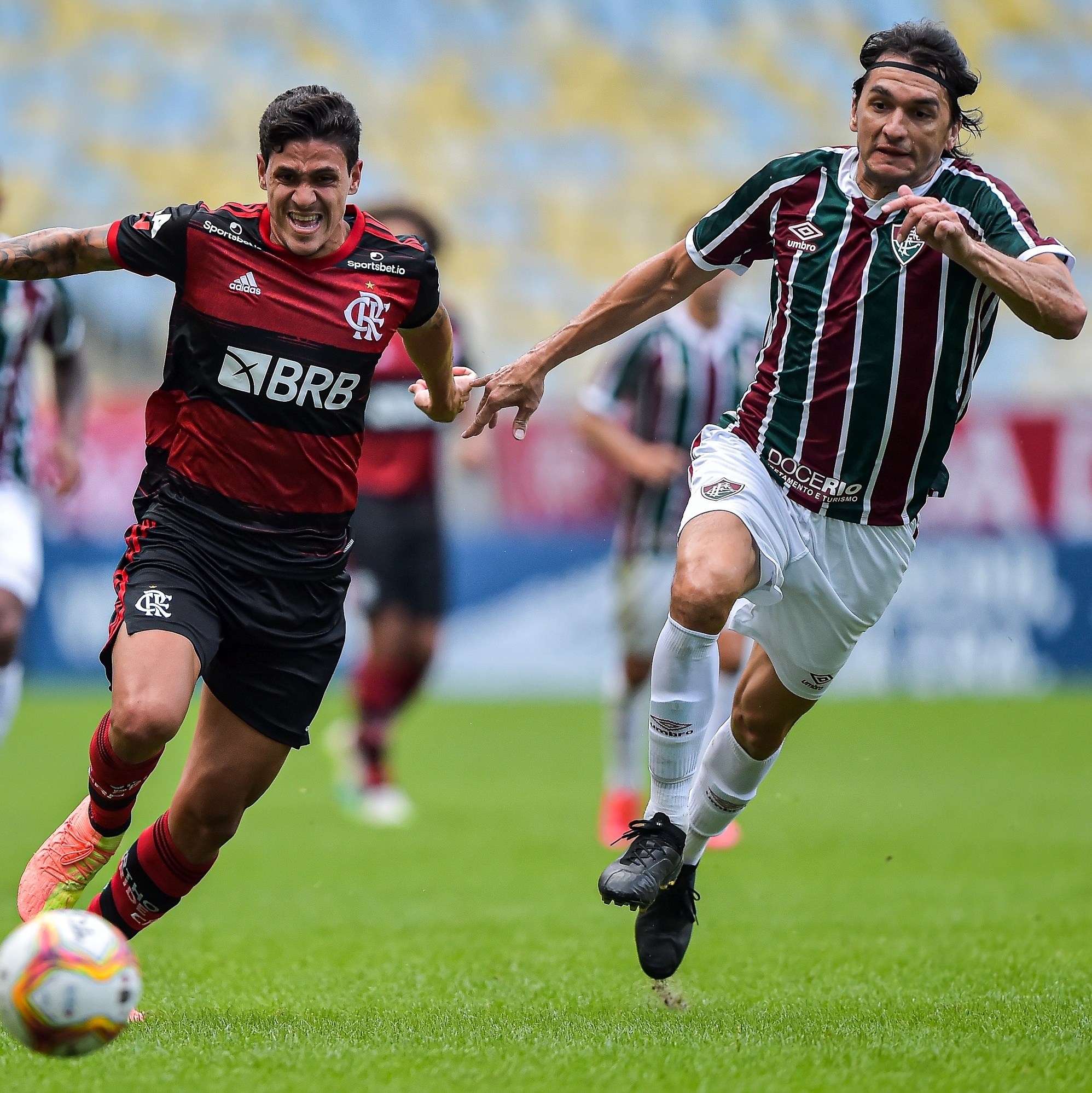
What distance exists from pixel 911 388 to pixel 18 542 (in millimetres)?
3865

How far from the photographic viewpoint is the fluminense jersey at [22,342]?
683cm


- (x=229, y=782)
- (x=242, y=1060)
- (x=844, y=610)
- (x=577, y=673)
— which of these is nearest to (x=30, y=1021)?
(x=242, y=1060)

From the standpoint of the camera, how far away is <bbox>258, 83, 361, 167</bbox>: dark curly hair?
179 inches

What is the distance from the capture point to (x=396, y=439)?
9883 millimetres

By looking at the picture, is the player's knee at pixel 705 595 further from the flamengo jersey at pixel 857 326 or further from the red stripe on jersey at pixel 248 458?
the red stripe on jersey at pixel 248 458

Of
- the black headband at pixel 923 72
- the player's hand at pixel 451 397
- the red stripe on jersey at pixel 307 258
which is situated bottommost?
the player's hand at pixel 451 397

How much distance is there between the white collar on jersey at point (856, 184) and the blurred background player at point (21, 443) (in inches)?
138

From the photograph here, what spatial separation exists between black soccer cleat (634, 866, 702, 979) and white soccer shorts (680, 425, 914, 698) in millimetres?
718

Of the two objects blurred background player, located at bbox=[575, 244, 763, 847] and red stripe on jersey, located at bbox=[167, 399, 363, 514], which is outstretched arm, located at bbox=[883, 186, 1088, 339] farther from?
blurred background player, located at bbox=[575, 244, 763, 847]

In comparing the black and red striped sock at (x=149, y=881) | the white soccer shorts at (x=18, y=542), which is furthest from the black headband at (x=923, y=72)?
the white soccer shorts at (x=18, y=542)

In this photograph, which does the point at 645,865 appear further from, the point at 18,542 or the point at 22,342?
the point at 22,342

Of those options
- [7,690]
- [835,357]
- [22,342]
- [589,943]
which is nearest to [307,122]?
[835,357]

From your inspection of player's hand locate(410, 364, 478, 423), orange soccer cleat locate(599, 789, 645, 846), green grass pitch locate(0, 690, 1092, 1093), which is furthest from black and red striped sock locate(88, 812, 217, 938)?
orange soccer cleat locate(599, 789, 645, 846)

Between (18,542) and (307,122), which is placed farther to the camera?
(18,542)
